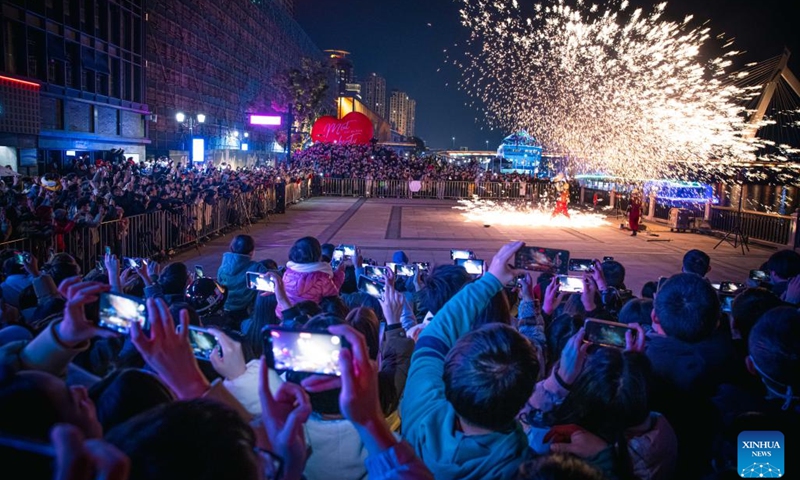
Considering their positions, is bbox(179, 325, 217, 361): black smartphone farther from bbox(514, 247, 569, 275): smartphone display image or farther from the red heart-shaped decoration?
the red heart-shaped decoration

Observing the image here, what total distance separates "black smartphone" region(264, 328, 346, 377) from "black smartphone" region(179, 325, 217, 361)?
36cm

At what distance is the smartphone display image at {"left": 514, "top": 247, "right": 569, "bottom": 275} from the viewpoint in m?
4.32

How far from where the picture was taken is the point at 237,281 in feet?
20.6

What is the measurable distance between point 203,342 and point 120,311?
0.38 m

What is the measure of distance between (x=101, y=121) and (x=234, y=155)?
78.8ft

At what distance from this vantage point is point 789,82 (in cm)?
3011

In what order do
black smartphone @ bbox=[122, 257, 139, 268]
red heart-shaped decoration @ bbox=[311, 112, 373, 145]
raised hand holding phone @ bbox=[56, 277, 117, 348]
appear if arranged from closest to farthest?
raised hand holding phone @ bbox=[56, 277, 117, 348] → black smartphone @ bbox=[122, 257, 139, 268] → red heart-shaped decoration @ bbox=[311, 112, 373, 145]

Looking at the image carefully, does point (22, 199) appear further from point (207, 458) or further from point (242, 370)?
point (207, 458)

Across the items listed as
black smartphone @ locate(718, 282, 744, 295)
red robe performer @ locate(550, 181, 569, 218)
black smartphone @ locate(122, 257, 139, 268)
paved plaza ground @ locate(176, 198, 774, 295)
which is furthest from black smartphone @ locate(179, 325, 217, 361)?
red robe performer @ locate(550, 181, 569, 218)

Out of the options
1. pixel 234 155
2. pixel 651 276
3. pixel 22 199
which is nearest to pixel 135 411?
pixel 22 199

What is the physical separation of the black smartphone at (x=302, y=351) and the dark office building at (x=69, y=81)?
22783 mm

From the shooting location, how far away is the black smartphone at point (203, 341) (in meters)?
2.33

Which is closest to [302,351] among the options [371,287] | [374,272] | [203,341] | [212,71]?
[203,341]

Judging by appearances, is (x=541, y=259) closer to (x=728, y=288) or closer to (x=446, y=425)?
(x=446, y=425)
